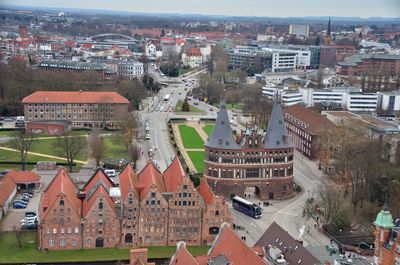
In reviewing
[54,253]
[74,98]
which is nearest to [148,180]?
[54,253]

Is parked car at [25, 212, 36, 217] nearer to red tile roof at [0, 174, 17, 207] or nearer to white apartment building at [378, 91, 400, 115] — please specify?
red tile roof at [0, 174, 17, 207]

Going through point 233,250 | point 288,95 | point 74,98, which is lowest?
point 288,95

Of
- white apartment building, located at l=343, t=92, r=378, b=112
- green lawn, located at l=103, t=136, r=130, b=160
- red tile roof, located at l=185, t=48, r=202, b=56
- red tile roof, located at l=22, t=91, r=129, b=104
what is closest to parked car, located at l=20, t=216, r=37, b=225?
green lawn, located at l=103, t=136, r=130, b=160

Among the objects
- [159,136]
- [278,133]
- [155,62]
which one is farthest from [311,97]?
[155,62]

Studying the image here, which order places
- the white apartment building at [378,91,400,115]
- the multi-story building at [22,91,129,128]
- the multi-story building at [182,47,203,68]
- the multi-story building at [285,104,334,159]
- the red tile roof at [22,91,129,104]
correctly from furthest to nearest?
the multi-story building at [182,47,203,68] → the white apartment building at [378,91,400,115] → the red tile roof at [22,91,129,104] → the multi-story building at [22,91,129,128] → the multi-story building at [285,104,334,159]

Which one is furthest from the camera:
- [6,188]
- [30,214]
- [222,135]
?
[222,135]

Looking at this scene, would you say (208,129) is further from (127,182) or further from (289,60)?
(289,60)

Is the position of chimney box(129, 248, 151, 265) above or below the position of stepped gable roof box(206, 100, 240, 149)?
below
